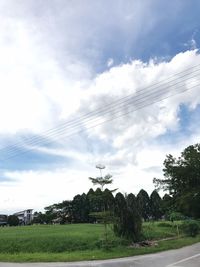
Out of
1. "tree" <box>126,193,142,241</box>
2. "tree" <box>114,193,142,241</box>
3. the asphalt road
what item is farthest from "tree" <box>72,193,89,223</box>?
the asphalt road

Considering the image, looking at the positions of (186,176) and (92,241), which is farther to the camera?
(186,176)

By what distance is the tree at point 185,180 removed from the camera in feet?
165

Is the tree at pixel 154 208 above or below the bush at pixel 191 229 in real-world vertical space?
above

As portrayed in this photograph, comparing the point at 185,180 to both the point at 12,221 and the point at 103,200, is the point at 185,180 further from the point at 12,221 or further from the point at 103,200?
the point at 12,221

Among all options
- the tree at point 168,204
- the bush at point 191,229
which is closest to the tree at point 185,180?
the tree at point 168,204

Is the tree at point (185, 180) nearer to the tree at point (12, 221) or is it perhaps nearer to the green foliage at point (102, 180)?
the green foliage at point (102, 180)

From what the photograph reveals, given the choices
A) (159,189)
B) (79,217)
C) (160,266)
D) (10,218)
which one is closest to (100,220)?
(160,266)

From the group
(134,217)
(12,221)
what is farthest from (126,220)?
(12,221)

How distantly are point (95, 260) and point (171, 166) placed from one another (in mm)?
37248

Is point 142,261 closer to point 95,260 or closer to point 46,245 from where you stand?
point 95,260

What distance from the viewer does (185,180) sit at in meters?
52.9

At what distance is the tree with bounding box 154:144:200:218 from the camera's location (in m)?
50.2

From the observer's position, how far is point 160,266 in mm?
15266

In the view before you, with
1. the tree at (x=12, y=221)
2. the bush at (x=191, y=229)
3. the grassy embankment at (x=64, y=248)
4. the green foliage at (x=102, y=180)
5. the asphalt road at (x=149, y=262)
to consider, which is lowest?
the asphalt road at (x=149, y=262)
